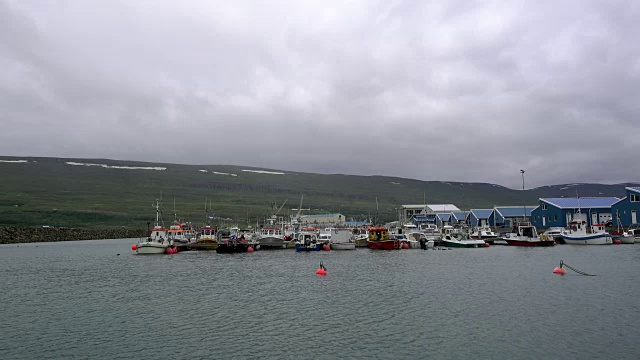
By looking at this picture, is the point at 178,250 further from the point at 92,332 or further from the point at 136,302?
the point at 92,332

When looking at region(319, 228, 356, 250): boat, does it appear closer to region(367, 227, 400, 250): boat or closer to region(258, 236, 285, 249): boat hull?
region(367, 227, 400, 250): boat

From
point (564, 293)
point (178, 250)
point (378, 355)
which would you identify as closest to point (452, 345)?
point (378, 355)

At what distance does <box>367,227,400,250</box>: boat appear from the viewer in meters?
87.2

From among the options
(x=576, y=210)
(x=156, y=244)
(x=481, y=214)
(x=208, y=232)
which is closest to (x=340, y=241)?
(x=208, y=232)

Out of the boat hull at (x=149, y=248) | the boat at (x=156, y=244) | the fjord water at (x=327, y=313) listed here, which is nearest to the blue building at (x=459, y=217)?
the boat at (x=156, y=244)

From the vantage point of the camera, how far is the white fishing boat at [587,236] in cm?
8681

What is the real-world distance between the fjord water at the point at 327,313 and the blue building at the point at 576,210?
63.1 meters

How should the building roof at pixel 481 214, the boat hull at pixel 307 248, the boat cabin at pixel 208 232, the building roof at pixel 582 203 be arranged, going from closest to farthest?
the boat hull at pixel 307 248, the boat cabin at pixel 208 232, the building roof at pixel 582 203, the building roof at pixel 481 214

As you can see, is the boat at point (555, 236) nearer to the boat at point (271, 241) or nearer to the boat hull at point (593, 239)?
the boat hull at point (593, 239)

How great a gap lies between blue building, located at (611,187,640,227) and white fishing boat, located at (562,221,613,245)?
20.8m

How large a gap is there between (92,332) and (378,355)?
50.1ft

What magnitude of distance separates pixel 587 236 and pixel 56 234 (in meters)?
134

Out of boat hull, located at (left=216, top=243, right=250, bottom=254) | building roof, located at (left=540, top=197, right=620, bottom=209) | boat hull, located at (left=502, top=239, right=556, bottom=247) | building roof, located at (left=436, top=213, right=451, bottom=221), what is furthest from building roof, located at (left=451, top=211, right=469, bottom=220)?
boat hull, located at (left=216, top=243, right=250, bottom=254)

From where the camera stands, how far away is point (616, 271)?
158 feet
